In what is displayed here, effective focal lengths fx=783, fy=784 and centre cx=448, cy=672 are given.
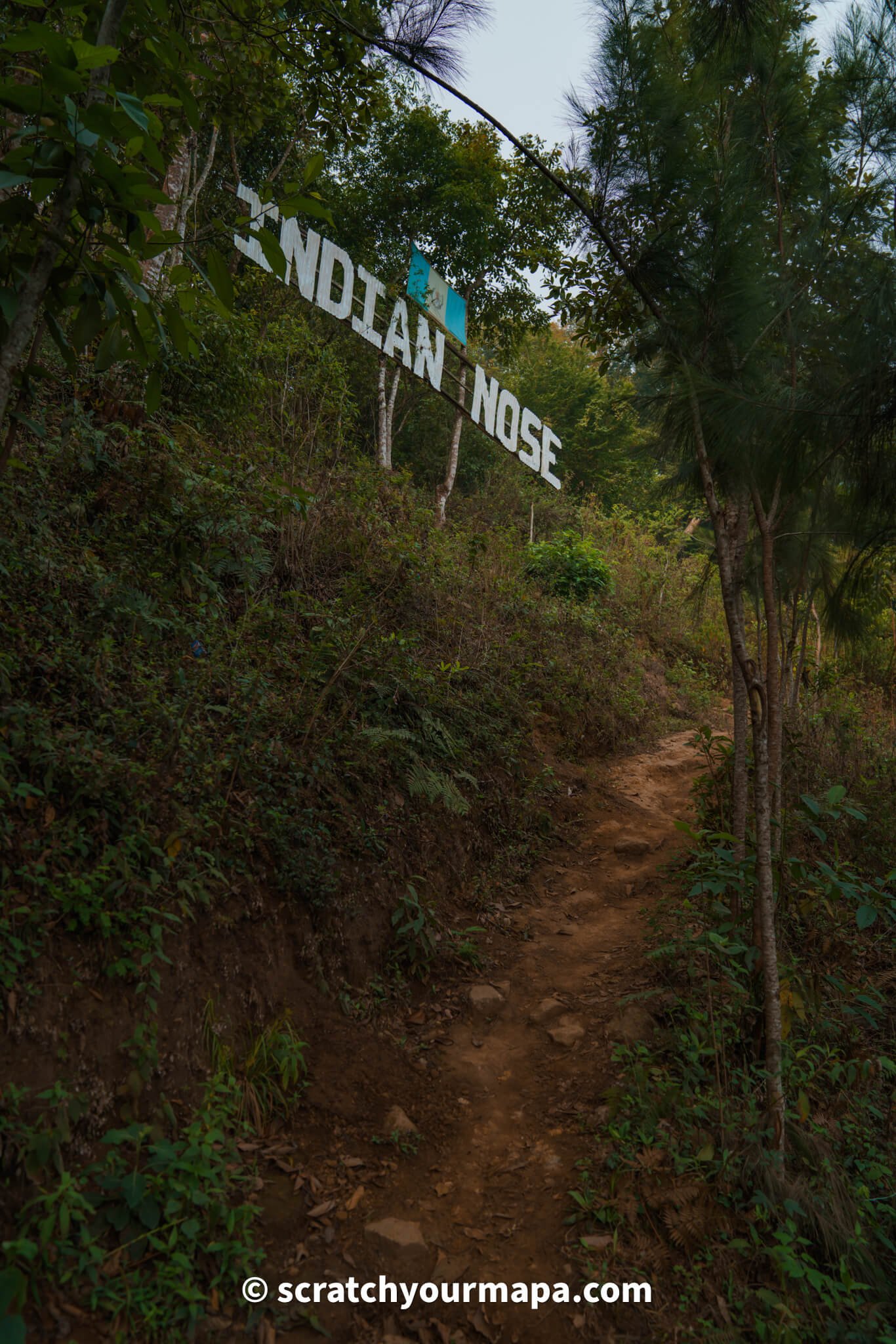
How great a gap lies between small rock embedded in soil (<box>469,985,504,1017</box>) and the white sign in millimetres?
6651

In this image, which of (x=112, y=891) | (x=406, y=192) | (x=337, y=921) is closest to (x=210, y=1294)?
(x=112, y=891)

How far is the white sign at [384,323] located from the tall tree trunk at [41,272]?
20.0 ft

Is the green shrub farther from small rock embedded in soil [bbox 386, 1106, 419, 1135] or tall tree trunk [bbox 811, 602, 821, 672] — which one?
small rock embedded in soil [bbox 386, 1106, 419, 1135]

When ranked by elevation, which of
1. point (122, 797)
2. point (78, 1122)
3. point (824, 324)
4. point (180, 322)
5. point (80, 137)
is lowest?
point (78, 1122)

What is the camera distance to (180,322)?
2092 millimetres

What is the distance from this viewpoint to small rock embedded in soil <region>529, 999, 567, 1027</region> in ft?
15.4

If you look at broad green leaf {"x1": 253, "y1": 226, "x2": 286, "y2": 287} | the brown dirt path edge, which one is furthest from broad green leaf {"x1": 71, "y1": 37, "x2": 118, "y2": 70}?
the brown dirt path edge

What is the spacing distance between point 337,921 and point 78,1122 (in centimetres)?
185

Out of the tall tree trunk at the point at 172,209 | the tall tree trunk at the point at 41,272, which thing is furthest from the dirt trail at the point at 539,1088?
the tall tree trunk at the point at 172,209

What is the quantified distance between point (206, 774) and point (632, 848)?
4.13m

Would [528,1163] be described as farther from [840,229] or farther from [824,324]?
[840,229]

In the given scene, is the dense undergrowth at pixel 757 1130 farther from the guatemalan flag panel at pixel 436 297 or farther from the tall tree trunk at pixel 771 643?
the guatemalan flag panel at pixel 436 297

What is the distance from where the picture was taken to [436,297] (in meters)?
10.8

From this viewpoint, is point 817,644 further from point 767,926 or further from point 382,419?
point 767,926
